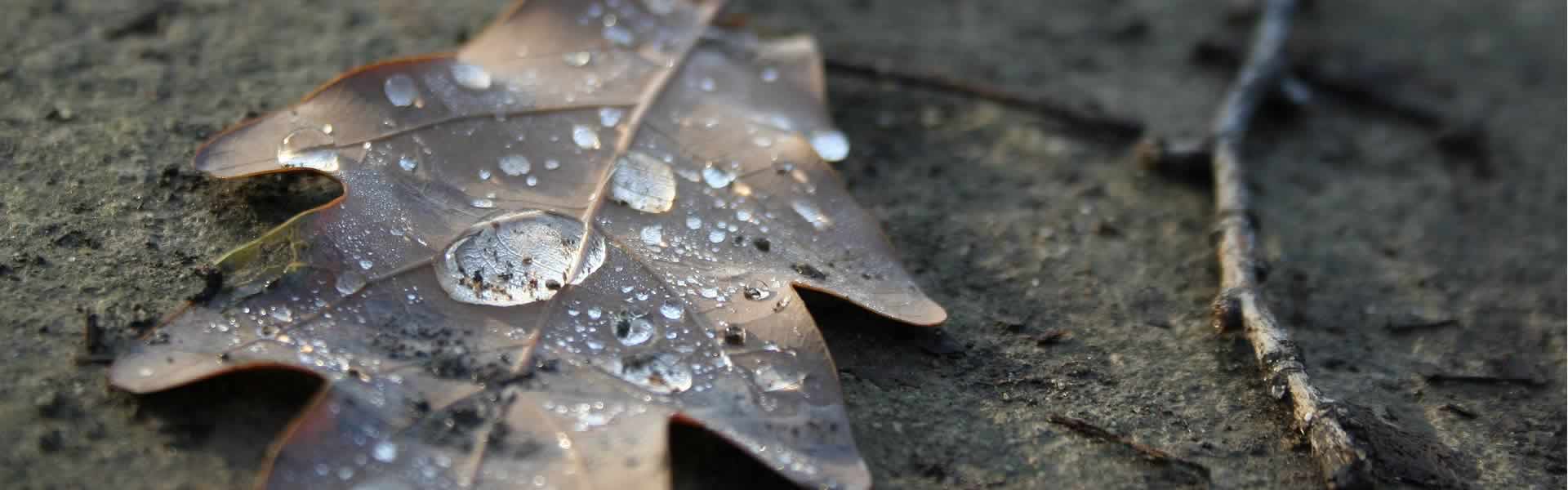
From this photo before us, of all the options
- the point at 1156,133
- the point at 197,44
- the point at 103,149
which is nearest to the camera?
the point at 103,149

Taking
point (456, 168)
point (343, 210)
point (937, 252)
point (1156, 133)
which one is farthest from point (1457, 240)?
point (343, 210)

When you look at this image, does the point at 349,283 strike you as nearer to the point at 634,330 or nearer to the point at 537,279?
the point at 537,279

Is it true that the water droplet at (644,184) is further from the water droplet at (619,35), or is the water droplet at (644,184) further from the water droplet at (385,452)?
the water droplet at (385,452)

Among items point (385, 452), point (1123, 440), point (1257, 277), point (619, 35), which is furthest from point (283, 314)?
point (1257, 277)

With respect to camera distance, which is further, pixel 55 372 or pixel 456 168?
pixel 456 168

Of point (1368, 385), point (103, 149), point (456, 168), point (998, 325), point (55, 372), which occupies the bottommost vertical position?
point (55, 372)

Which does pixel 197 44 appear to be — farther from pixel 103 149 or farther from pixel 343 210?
pixel 343 210

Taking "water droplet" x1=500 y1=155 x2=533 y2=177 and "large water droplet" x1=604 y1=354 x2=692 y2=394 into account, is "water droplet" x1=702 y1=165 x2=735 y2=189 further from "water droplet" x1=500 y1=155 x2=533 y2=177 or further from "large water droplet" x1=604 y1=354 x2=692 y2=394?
"large water droplet" x1=604 y1=354 x2=692 y2=394

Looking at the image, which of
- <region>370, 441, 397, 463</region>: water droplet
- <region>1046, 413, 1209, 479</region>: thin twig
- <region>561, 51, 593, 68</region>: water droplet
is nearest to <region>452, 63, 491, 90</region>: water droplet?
<region>561, 51, 593, 68</region>: water droplet
